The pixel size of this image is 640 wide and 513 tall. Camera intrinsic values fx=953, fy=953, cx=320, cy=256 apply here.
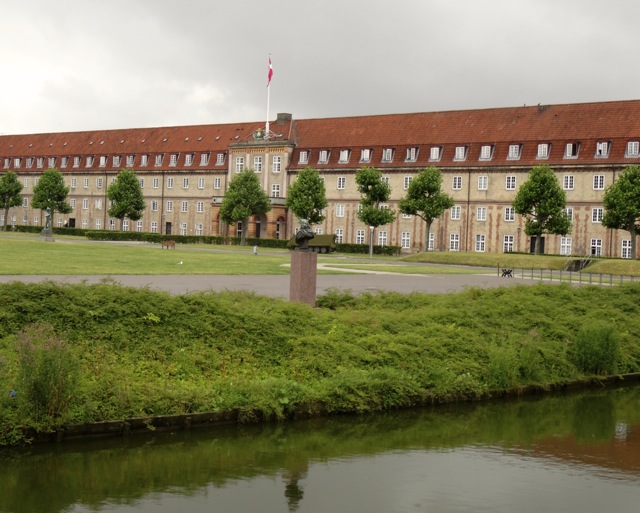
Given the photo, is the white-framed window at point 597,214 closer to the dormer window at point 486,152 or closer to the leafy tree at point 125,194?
the dormer window at point 486,152

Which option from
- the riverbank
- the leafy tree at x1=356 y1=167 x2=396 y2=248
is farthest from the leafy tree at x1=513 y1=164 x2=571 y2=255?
the riverbank

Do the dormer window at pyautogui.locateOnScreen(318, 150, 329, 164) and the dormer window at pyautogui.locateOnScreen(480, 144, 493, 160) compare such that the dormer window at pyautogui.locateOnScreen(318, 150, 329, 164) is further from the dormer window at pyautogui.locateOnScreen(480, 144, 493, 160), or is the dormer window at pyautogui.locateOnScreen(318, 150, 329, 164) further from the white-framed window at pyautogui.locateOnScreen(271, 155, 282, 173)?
the dormer window at pyautogui.locateOnScreen(480, 144, 493, 160)

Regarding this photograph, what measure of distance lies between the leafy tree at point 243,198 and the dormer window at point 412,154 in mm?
15193

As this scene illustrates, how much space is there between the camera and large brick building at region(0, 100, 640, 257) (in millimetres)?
81812

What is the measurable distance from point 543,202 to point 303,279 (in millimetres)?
53343

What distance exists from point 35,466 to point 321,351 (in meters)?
7.24

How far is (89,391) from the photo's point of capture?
46.8 ft

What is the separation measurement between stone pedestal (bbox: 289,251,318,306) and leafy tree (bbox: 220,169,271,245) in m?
69.5

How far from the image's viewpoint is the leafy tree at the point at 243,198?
93938 mm

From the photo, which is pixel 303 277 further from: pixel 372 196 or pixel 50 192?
pixel 50 192

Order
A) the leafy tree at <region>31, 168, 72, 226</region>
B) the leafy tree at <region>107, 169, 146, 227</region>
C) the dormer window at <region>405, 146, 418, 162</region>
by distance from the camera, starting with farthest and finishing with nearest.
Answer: the leafy tree at <region>31, 168, 72, 226</region> → the leafy tree at <region>107, 169, 146, 227</region> → the dormer window at <region>405, 146, 418, 162</region>

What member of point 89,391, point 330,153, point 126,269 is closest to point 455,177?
point 330,153

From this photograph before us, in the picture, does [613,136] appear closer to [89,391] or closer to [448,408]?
[448,408]

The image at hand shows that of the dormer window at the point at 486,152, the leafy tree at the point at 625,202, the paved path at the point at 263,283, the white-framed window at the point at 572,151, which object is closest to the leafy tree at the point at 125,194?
the dormer window at the point at 486,152
